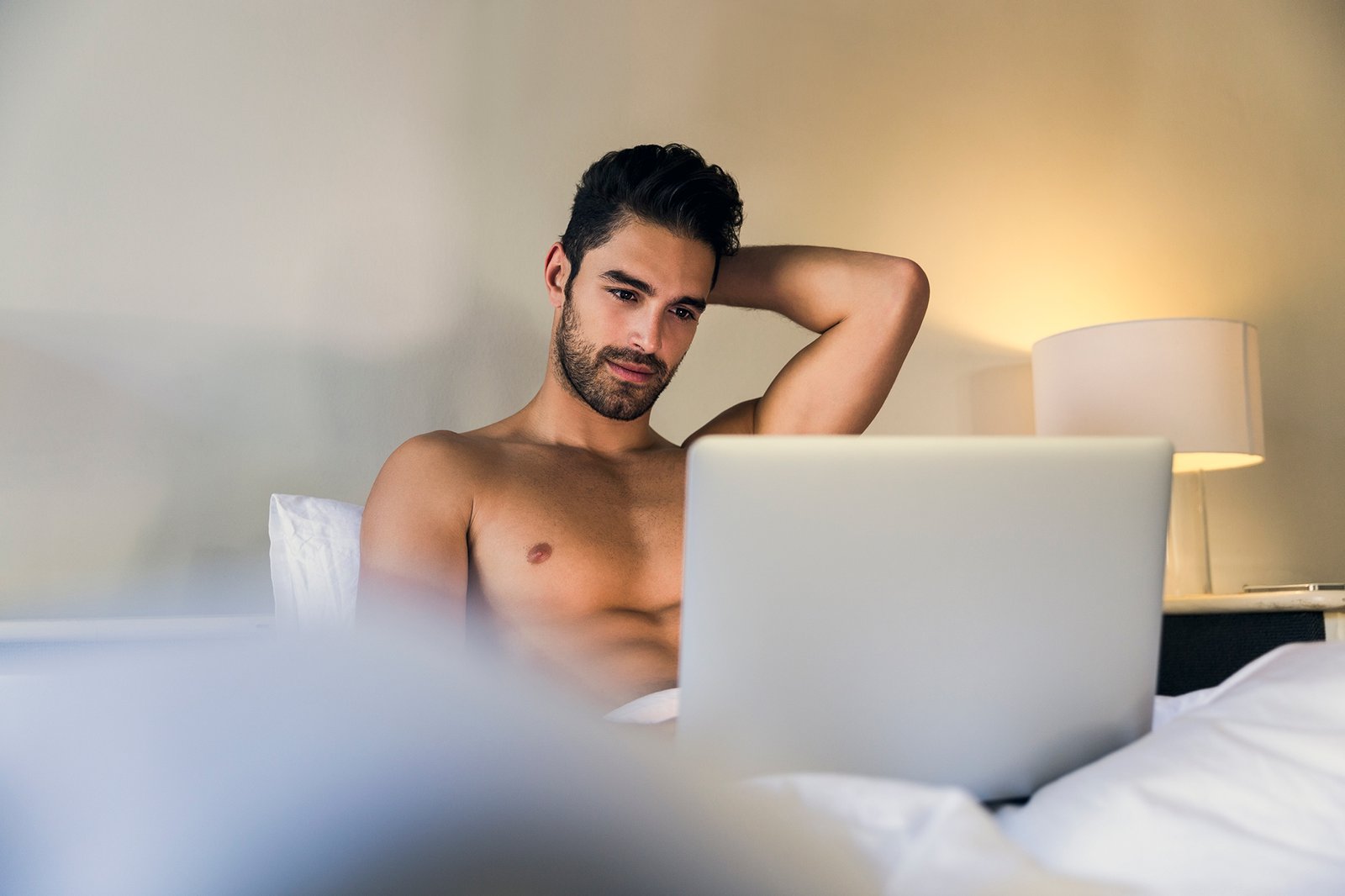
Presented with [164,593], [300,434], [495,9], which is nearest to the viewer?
[164,593]

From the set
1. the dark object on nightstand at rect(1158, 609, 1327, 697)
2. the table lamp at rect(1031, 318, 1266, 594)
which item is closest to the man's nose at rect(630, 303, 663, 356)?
Answer: the table lamp at rect(1031, 318, 1266, 594)

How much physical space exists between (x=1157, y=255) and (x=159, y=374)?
2.09 metres

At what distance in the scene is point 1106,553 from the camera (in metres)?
0.66

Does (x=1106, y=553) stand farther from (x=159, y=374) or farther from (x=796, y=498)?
(x=159, y=374)

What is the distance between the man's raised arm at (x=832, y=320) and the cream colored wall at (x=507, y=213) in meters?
0.40

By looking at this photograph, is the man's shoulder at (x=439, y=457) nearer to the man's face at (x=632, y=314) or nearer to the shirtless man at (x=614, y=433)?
the shirtless man at (x=614, y=433)

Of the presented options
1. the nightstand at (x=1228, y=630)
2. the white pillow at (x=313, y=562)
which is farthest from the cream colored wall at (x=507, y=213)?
the nightstand at (x=1228, y=630)

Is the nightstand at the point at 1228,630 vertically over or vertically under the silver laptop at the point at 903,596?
under

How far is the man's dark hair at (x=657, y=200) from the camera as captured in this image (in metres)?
1.63

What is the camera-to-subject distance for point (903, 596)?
0.63 metres

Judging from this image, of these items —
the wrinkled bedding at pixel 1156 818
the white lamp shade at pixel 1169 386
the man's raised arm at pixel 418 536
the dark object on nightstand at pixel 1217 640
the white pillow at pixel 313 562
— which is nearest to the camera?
the wrinkled bedding at pixel 1156 818

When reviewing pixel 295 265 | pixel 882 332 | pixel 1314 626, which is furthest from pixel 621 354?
pixel 1314 626

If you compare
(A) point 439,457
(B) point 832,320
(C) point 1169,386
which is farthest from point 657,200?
(C) point 1169,386

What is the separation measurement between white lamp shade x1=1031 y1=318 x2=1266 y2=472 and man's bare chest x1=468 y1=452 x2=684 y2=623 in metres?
0.88
